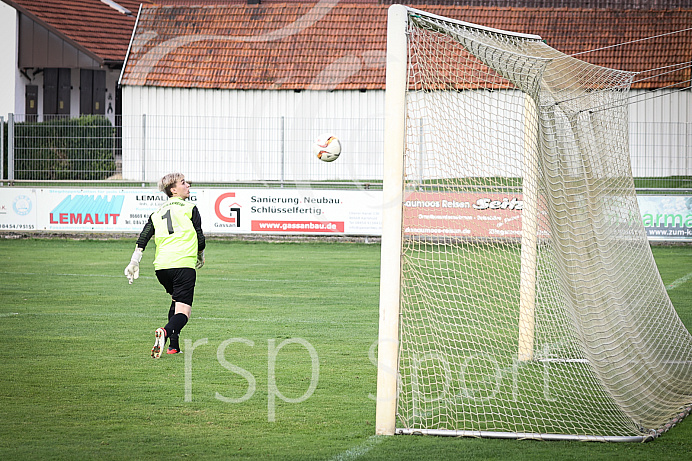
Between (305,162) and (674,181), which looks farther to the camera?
(305,162)

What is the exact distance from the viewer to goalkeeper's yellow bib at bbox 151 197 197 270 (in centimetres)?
748

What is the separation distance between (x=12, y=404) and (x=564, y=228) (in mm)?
4220

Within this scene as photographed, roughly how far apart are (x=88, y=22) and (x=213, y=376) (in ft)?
86.8

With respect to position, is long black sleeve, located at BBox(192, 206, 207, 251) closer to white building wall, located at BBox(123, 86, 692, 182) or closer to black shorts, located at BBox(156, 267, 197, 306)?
black shorts, located at BBox(156, 267, 197, 306)

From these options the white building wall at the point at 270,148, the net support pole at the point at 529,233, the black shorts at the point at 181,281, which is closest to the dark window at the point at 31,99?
the white building wall at the point at 270,148

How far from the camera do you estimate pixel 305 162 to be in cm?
1716

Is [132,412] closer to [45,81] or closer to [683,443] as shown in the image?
[683,443]

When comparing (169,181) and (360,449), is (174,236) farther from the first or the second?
(360,449)

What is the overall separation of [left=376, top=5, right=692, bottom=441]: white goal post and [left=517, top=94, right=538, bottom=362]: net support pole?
0.01 metres

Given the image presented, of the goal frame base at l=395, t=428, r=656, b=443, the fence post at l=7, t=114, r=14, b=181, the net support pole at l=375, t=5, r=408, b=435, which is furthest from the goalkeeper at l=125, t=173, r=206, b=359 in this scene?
the fence post at l=7, t=114, r=14, b=181

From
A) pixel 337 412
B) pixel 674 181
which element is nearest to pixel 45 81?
pixel 674 181

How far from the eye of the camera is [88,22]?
30.2m

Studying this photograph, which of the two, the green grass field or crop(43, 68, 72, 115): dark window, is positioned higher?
crop(43, 68, 72, 115): dark window

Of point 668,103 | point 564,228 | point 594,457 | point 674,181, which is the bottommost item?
point 594,457
